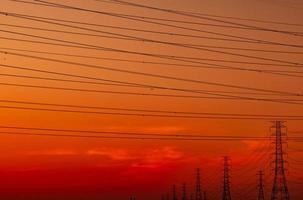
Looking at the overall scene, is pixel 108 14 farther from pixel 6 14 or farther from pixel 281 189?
pixel 281 189

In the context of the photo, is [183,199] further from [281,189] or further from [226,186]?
[281,189]

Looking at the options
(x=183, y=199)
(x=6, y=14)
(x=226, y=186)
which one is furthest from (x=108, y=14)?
(x=183, y=199)

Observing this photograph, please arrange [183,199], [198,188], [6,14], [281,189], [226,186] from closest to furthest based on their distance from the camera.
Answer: [6,14]
[281,189]
[226,186]
[198,188]
[183,199]

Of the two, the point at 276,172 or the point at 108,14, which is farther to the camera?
the point at 276,172

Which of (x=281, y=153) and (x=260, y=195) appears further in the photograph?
(x=260, y=195)

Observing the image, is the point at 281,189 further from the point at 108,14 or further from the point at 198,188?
the point at 108,14

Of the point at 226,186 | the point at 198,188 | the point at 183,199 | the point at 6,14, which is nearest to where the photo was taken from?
the point at 6,14

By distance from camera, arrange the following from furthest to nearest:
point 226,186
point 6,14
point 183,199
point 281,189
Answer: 1. point 183,199
2. point 226,186
3. point 281,189
4. point 6,14

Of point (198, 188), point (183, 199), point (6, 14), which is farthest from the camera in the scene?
point (183, 199)

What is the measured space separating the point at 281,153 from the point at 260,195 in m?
→ 19.2

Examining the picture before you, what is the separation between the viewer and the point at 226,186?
90.4m

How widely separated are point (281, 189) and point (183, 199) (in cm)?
5292

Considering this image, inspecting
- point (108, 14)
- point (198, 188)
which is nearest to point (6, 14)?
point (108, 14)

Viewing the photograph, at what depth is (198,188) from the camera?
4099 inches
